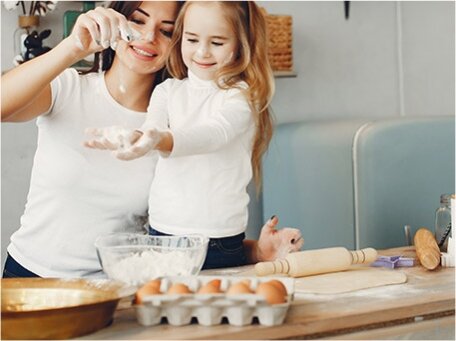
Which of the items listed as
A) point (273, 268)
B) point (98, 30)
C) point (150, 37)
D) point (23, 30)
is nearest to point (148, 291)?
point (273, 268)

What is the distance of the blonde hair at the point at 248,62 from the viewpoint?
2.12 meters

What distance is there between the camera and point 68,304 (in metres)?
1.31

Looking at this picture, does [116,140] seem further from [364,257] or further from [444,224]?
[444,224]

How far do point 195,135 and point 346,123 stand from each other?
4.52 feet

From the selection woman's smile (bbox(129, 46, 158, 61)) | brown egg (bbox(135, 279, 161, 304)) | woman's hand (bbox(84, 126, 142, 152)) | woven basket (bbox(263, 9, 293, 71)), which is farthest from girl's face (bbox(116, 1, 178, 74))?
brown egg (bbox(135, 279, 161, 304))

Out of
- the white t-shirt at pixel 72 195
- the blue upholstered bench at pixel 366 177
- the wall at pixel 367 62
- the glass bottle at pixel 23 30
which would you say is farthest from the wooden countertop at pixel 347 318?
the wall at pixel 367 62

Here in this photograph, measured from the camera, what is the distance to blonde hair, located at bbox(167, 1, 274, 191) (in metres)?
2.12

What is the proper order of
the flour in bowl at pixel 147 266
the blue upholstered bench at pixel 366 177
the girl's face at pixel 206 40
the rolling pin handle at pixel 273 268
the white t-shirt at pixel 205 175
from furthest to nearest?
the blue upholstered bench at pixel 366 177, the girl's face at pixel 206 40, the white t-shirt at pixel 205 175, the rolling pin handle at pixel 273 268, the flour in bowl at pixel 147 266

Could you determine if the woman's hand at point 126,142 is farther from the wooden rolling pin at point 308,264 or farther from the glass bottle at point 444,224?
the glass bottle at point 444,224

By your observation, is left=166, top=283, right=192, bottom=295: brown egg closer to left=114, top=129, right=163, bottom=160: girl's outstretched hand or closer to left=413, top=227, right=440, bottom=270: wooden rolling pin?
left=114, top=129, right=163, bottom=160: girl's outstretched hand

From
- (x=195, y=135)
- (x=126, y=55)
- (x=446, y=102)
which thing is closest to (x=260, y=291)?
(x=195, y=135)

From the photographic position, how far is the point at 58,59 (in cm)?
183

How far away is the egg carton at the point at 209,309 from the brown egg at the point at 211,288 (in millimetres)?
12

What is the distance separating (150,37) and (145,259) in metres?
0.92
